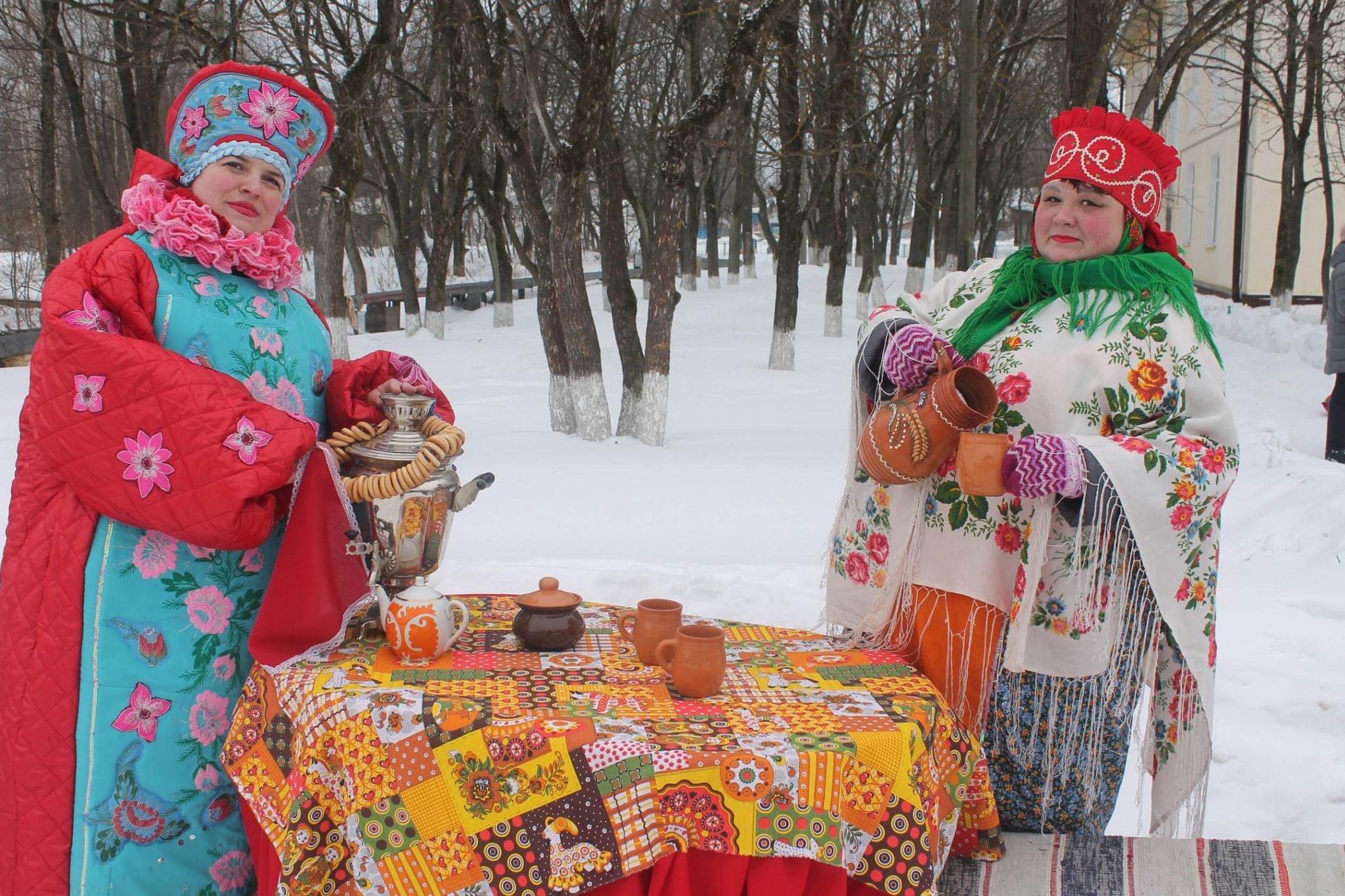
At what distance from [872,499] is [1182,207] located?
28.9 metres

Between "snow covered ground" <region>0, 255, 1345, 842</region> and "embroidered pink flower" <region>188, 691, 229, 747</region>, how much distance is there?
7.89 feet

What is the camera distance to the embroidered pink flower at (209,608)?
2223 millimetres

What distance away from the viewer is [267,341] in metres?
2.34

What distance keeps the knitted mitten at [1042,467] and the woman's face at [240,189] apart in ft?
5.36

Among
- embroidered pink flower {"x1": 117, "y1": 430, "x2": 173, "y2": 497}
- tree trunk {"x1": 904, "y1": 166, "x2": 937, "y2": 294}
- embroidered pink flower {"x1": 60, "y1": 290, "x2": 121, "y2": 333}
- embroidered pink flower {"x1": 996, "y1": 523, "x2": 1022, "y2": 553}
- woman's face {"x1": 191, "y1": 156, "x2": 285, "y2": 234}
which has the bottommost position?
embroidered pink flower {"x1": 996, "y1": 523, "x2": 1022, "y2": 553}

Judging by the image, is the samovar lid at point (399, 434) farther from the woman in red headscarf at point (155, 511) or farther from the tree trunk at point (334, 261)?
the tree trunk at point (334, 261)

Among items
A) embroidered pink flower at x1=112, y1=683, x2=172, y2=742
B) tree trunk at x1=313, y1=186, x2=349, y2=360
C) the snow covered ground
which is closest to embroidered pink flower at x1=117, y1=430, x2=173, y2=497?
embroidered pink flower at x1=112, y1=683, x2=172, y2=742

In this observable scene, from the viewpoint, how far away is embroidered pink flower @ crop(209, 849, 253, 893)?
90.7 inches

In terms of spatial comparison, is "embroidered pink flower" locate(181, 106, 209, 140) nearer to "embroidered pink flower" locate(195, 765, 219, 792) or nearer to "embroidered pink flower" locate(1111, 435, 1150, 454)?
"embroidered pink flower" locate(195, 765, 219, 792)

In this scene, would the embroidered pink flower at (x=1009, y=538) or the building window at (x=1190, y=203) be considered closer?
the embroidered pink flower at (x=1009, y=538)

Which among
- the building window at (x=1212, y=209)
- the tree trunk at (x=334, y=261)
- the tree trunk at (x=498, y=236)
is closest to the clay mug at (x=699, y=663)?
the tree trunk at (x=334, y=261)

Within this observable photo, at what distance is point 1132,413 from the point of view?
2209 millimetres

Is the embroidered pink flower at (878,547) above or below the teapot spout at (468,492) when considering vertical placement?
below

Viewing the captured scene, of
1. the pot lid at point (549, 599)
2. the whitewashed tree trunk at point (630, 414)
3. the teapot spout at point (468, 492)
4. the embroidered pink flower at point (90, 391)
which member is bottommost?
the whitewashed tree trunk at point (630, 414)
